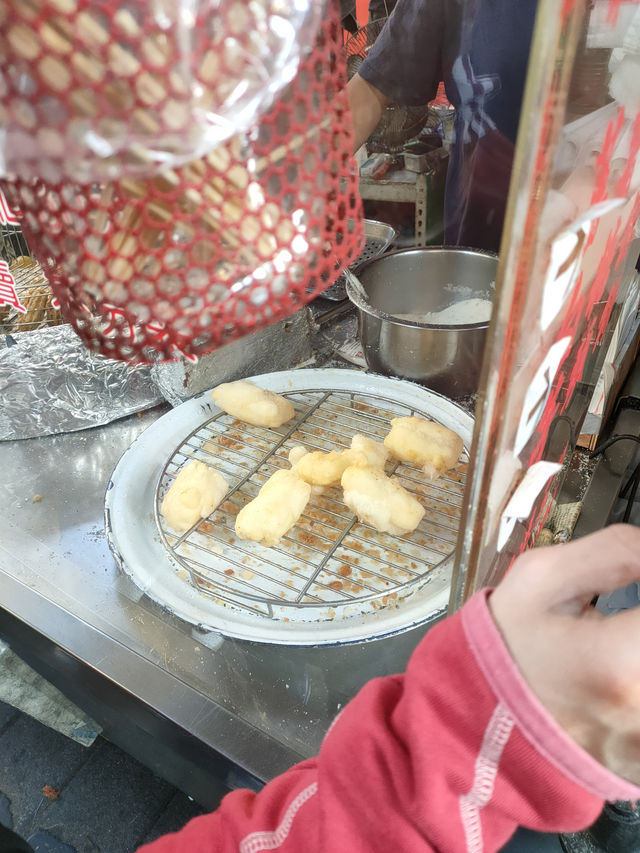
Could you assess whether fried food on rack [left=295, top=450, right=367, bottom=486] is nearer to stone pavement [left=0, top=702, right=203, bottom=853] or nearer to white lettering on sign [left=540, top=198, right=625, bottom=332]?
white lettering on sign [left=540, top=198, right=625, bottom=332]

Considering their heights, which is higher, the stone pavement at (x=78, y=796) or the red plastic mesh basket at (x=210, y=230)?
the red plastic mesh basket at (x=210, y=230)

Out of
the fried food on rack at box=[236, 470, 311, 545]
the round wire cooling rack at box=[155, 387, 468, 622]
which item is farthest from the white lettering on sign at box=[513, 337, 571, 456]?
the fried food on rack at box=[236, 470, 311, 545]

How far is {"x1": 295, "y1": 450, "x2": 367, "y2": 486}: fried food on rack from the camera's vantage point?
136 centimetres

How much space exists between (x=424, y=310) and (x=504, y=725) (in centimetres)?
150

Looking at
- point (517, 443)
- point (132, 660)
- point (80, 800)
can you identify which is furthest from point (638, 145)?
point (80, 800)

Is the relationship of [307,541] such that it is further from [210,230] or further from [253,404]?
[210,230]

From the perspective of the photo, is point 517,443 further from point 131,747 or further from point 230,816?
point 131,747

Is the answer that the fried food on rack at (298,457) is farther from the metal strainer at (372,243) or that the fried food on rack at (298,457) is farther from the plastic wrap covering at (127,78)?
the plastic wrap covering at (127,78)

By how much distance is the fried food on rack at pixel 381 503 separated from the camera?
4.12ft

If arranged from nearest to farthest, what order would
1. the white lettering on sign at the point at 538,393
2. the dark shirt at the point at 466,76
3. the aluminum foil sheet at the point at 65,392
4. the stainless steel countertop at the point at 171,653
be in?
1. the white lettering on sign at the point at 538,393
2. the stainless steel countertop at the point at 171,653
3. the dark shirt at the point at 466,76
4. the aluminum foil sheet at the point at 65,392

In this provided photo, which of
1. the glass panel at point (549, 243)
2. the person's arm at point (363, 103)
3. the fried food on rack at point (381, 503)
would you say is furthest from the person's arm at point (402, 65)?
the glass panel at point (549, 243)

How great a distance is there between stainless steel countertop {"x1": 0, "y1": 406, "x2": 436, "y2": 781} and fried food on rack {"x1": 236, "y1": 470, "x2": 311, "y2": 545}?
0.22m

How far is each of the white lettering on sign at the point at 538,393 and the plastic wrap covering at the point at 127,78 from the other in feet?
1.16

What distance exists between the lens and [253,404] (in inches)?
61.4
